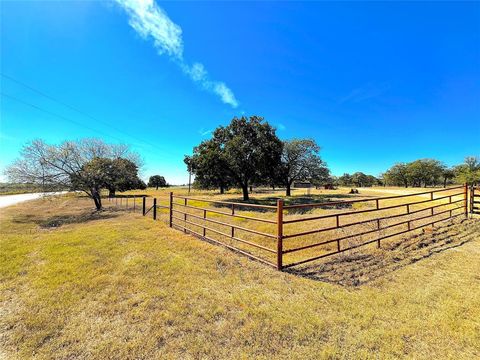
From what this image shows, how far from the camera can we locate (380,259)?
17.2 ft

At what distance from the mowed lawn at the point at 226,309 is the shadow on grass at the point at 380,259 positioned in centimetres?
11

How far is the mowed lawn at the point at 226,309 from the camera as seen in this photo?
244 cm

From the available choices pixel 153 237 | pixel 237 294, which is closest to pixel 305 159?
pixel 153 237

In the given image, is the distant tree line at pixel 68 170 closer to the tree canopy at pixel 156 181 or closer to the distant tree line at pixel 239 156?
the distant tree line at pixel 239 156

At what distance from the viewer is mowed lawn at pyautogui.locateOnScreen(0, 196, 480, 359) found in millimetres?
2438

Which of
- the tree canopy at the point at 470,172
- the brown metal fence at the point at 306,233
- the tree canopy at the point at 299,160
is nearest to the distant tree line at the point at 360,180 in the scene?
the tree canopy at the point at 470,172


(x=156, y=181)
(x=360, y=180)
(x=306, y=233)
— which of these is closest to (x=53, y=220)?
(x=306, y=233)

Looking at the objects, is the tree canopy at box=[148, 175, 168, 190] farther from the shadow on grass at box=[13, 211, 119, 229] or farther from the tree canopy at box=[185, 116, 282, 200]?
the shadow on grass at box=[13, 211, 119, 229]

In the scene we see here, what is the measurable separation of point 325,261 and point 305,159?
94.9 feet

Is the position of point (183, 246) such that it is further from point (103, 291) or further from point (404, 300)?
point (404, 300)

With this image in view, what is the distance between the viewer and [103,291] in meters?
3.70

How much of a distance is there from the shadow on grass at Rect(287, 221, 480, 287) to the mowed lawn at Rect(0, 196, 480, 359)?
4.4 inches

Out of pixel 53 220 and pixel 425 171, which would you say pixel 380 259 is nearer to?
pixel 53 220

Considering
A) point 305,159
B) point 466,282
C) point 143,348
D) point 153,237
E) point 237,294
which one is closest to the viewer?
point 143,348
